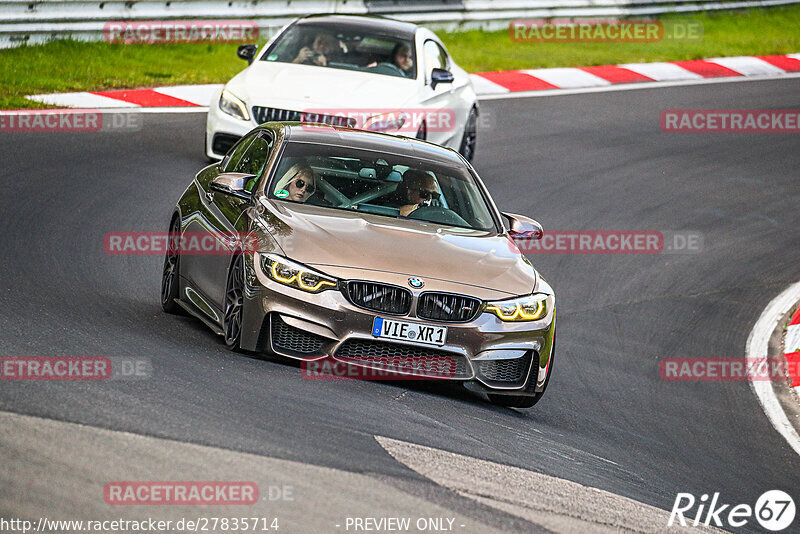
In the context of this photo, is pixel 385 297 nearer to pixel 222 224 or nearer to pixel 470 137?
pixel 222 224

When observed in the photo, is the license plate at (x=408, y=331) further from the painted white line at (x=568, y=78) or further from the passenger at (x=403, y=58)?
the painted white line at (x=568, y=78)

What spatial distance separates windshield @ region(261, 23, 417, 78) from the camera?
50.0ft

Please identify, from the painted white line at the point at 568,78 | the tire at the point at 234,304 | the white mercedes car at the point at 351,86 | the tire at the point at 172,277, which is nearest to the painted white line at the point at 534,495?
the tire at the point at 234,304

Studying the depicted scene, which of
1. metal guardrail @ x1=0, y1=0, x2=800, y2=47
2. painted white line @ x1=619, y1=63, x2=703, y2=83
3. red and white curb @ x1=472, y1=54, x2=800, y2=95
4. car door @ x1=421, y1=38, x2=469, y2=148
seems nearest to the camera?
car door @ x1=421, y1=38, x2=469, y2=148

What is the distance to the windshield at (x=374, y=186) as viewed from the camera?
9.05m

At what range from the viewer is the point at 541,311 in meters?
8.34

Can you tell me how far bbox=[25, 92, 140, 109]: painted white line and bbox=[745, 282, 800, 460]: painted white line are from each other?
28.0 feet

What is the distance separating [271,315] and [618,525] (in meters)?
2.59

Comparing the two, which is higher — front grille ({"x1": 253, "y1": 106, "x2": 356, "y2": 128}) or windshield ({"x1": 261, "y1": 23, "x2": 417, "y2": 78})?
windshield ({"x1": 261, "y1": 23, "x2": 417, "y2": 78})

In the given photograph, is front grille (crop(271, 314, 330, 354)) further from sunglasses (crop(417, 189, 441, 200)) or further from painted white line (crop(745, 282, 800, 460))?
painted white line (crop(745, 282, 800, 460))

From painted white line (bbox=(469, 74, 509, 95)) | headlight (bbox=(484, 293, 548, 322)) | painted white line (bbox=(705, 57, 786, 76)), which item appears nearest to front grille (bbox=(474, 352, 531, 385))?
headlight (bbox=(484, 293, 548, 322))

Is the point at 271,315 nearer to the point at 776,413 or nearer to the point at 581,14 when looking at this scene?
the point at 776,413

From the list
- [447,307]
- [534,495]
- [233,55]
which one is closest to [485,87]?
→ [233,55]

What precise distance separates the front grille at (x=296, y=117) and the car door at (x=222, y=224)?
157 inches
